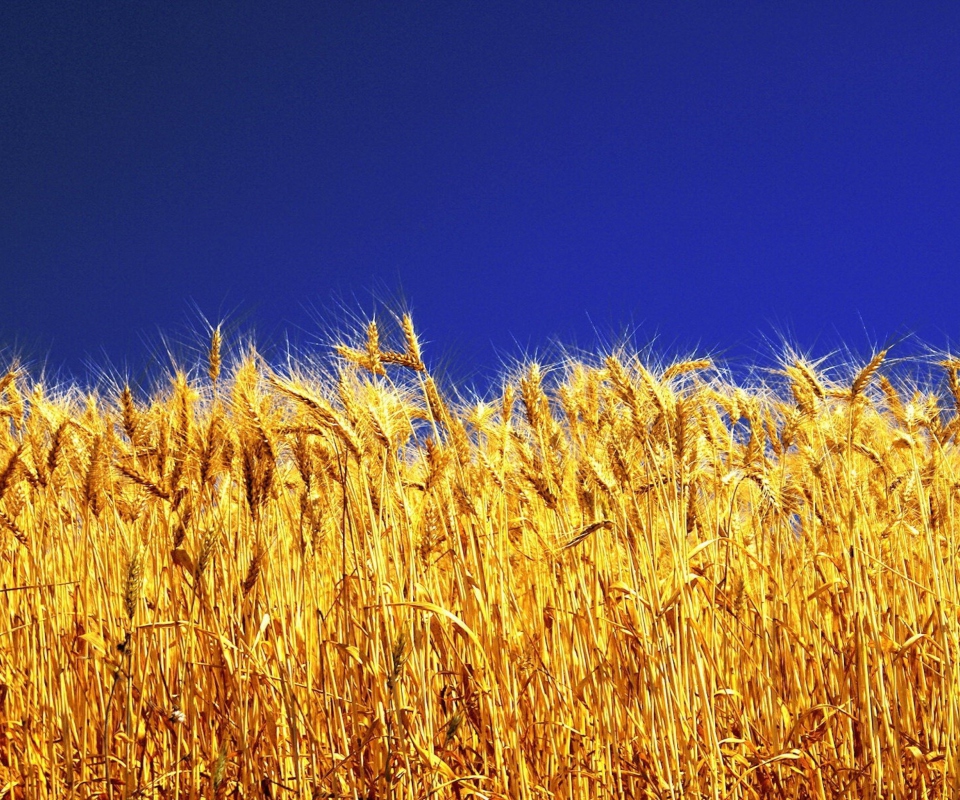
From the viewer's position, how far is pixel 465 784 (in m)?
2.18

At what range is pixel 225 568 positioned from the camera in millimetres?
2438

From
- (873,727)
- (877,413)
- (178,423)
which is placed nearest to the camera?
(873,727)

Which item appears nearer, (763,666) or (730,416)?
(763,666)

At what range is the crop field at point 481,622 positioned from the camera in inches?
79.7

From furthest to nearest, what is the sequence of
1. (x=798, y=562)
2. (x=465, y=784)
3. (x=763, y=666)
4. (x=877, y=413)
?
(x=877, y=413)
(x=798, y=562)
(x=763, y=666)
(x=465, y=784)

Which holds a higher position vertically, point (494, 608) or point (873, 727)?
point (494, 608)

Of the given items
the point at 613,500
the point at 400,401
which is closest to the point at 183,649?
the point at 400,401

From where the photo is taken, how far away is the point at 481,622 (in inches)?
93.0

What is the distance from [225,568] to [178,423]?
502mm

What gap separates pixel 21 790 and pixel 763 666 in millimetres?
2189

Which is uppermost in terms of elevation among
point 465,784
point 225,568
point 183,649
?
point 225,568

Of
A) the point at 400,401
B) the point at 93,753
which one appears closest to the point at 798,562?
the point at 400,401

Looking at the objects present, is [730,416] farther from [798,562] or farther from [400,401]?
[400,401]

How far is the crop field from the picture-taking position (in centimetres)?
202
